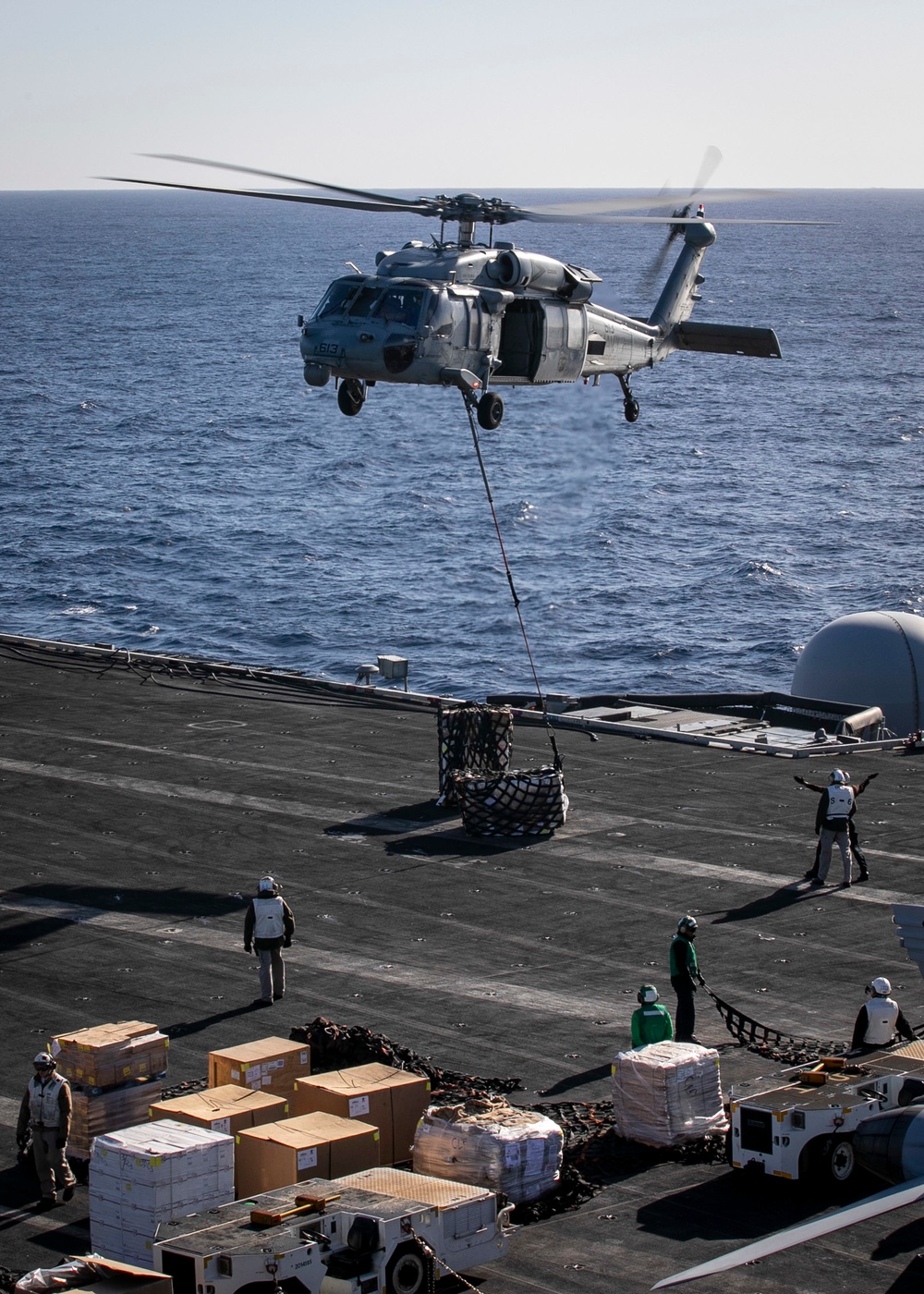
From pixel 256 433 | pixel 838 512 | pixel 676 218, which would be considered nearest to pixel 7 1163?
pixel 676 218

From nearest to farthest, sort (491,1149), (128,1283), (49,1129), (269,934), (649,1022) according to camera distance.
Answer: (128,1283) → (491,1149) → (49,1129) → (649,1022) → (269,934)

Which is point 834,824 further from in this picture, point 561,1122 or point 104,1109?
point 104,1109

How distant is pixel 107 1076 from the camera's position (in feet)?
61.5

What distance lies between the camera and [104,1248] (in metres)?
16.3

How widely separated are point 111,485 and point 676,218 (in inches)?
2685

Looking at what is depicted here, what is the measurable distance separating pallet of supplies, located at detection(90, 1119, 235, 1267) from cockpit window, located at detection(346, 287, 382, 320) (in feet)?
59.3

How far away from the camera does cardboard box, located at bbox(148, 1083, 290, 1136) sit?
17.0 metres

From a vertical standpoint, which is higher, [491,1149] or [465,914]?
[491,1149]

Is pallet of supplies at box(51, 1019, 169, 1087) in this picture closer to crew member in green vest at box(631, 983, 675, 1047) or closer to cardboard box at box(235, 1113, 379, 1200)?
cardboard box at box(235, 1113, 379, 1200)

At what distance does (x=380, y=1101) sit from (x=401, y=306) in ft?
56.2

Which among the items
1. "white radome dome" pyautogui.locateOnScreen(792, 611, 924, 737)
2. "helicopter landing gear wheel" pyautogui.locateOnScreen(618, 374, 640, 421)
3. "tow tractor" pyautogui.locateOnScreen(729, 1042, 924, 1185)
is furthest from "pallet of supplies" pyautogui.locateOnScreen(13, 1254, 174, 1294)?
"white radome dome" pyautogui.locateOnScreen(792, 611, 924, 737)

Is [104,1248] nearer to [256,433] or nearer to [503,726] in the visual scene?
[503,726]

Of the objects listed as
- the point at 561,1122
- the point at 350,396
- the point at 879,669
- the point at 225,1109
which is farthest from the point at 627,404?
the point at 225,1109

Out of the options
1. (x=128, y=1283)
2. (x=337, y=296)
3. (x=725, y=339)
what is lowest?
(x=128, y=1283)
